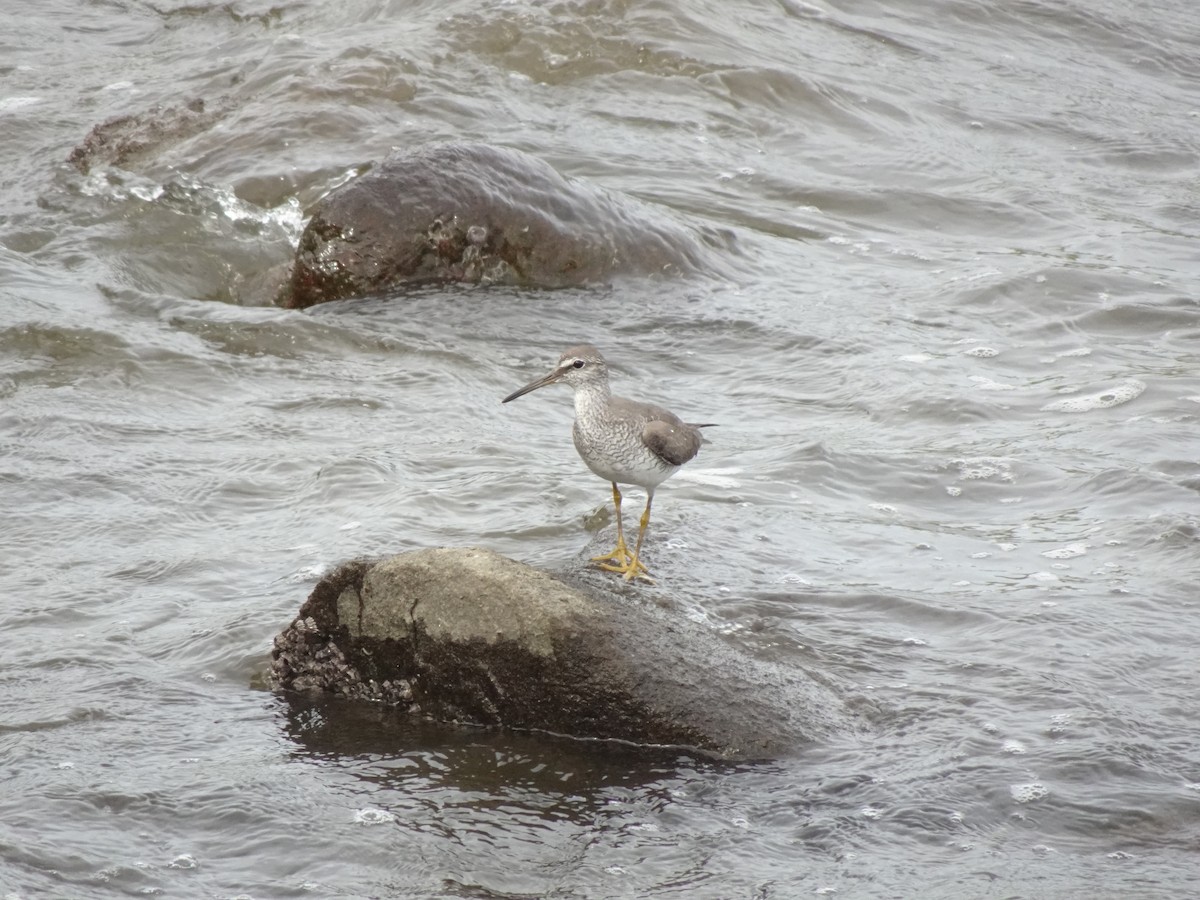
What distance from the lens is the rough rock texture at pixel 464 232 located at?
942cm

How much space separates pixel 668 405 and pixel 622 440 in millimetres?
2249

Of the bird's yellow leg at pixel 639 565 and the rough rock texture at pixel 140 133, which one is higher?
the rough rock texture at pixel 140 133

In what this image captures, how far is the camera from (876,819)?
14.7 ft

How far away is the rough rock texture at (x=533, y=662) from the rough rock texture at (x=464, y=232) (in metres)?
4.66

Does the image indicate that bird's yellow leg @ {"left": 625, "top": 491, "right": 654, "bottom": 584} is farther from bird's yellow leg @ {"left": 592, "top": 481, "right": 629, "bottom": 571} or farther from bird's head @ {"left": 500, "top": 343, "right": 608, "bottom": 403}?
bird's head @ {"left": 500, "top": 343, "right": 608, "bottom": 403}

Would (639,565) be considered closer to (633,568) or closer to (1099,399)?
(633,568)

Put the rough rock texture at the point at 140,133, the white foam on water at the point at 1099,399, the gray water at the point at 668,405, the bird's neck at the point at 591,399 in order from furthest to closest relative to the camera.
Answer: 1. the rough rock texture at the point at 140,133
2. the white foam on water at the point at 1099,399
3. the bird's neck at the point at 591,399
4. the gray water at the point at 668,405

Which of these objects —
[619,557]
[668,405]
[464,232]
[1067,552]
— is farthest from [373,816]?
[464,232]

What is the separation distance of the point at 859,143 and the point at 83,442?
26.1 ft

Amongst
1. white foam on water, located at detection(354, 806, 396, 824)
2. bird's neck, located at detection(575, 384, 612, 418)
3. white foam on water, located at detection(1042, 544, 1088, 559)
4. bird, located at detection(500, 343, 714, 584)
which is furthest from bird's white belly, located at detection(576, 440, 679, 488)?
white foam on water, located at detection(354, 806, 396, 824)

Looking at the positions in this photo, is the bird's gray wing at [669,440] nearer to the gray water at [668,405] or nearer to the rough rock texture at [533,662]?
the gray water at [668,405]

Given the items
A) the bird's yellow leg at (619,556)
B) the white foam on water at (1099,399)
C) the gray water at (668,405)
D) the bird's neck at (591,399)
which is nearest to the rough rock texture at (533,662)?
the gray water at (668,405)

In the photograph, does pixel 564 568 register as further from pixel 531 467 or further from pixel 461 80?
pixel 461 80

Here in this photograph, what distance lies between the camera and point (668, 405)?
323 inches
